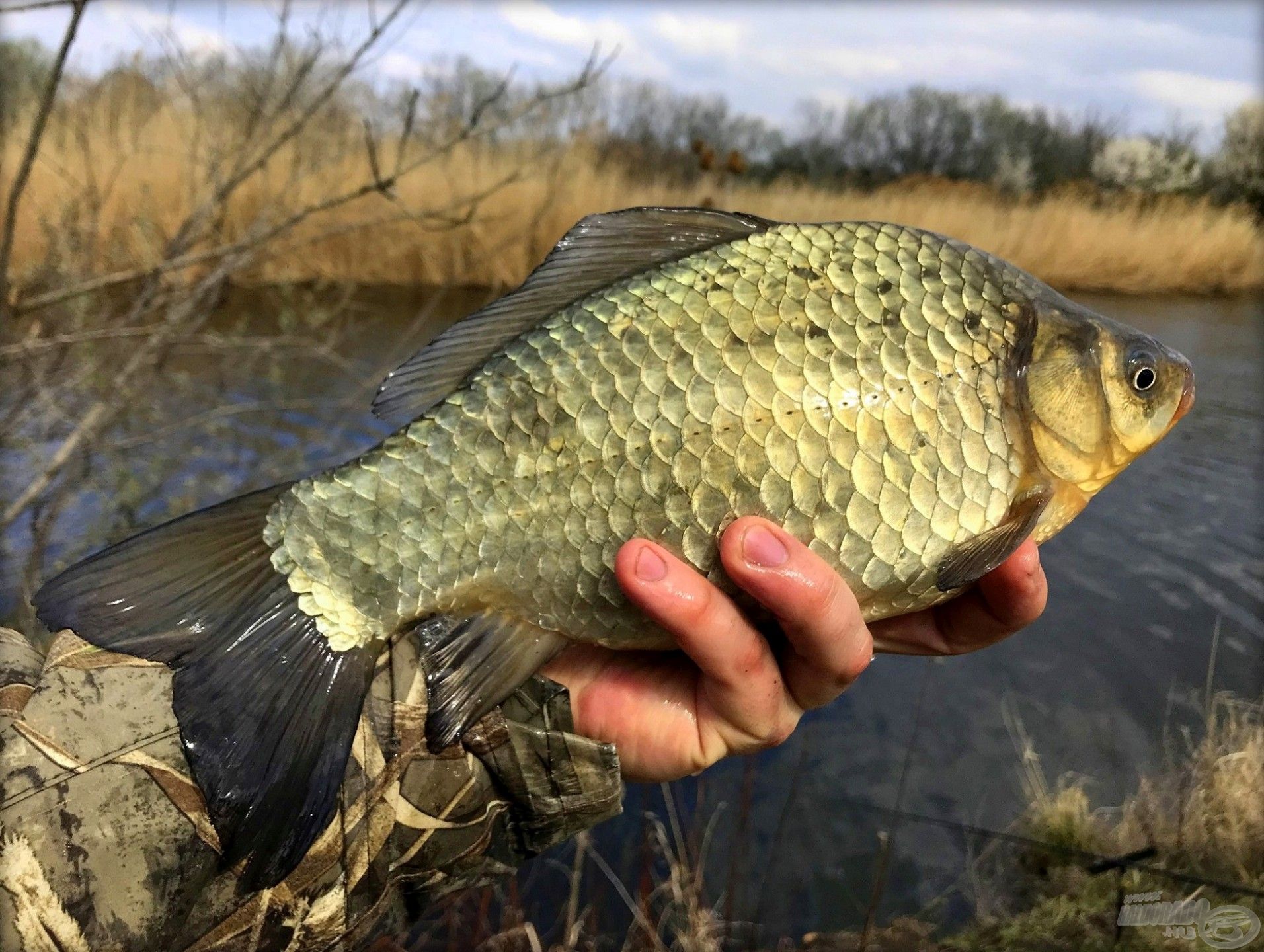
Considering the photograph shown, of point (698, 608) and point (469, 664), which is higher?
point (698, 608)

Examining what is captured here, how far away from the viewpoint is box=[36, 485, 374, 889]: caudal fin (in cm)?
123

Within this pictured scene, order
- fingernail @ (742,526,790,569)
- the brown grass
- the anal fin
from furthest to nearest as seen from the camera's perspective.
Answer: the brown grass → the anal fin → fingernail @ (742,526,790,569)

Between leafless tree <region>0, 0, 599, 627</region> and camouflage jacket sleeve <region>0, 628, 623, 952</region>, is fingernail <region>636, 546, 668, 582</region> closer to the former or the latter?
camouflage jacket sleeve <region>0, 628, 623, 952</region>

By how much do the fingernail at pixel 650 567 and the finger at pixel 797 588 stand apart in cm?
10

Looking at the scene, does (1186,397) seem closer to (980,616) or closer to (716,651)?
(980,616)

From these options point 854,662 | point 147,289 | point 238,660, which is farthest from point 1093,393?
point 147,289

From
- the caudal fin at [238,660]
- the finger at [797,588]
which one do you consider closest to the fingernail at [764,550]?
the finger at [797,588]

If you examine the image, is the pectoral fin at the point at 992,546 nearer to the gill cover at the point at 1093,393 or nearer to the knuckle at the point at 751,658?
the gill cover at the point at 1093,393

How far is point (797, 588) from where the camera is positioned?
1284mm

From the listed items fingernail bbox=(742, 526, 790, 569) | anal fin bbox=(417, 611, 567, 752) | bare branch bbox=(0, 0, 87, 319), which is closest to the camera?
fingernail bbox=(742, 526, 790, 569)

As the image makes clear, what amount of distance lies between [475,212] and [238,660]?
14.4ft

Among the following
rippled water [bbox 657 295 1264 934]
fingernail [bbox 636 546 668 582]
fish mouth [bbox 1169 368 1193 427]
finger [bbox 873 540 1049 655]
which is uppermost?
fish mouth [bbox 1169 368 1193 427]

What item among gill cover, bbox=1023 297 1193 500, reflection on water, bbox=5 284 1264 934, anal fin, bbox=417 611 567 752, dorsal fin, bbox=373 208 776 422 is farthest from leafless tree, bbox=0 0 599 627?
gill cover, bbox=1023 297 1193 500

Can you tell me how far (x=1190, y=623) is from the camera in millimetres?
5621
